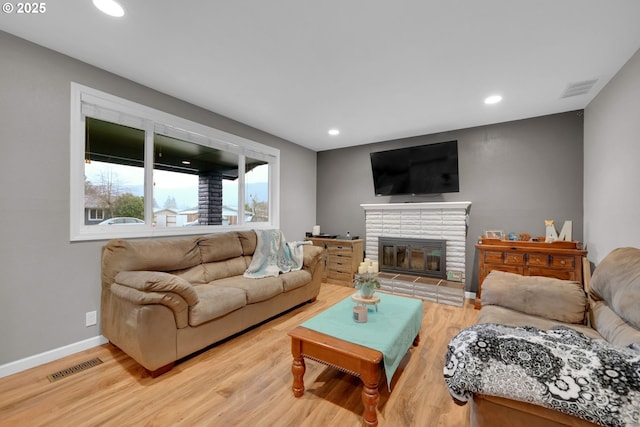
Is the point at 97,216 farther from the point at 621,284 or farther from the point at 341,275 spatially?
the point at 621,284

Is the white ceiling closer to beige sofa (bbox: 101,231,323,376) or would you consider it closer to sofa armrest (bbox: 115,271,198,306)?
beige sofa (bbox: 101,231,323,376)

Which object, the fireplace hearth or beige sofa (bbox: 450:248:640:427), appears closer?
beige sofa (bbox: 450:248:640:427)

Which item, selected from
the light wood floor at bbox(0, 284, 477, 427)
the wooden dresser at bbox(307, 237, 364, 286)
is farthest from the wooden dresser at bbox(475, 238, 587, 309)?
the wooden dresser at bbox(307, 237, 364, 286)

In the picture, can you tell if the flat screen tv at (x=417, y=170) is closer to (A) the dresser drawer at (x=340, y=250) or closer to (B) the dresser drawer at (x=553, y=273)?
(A) the dresser drawer at (x=340, y=250)

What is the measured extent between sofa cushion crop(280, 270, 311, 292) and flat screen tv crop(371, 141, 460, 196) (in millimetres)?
2136

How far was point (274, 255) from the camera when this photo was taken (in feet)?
11.7

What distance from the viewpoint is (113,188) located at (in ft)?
8.81

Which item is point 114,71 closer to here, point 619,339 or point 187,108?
point 187,108

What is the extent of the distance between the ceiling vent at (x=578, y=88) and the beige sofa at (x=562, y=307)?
1.90 metres

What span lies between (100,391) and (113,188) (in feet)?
5.98

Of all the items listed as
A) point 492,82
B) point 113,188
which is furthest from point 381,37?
point 113,188

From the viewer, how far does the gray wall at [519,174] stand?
11.2ft

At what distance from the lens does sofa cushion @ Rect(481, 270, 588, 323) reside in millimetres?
1809

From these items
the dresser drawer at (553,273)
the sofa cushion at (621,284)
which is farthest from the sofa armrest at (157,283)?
the dresser drawer at (553,273)
